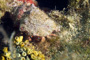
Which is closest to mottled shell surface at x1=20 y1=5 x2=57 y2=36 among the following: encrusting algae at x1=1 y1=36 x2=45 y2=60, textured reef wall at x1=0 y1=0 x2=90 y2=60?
textured reef wall at x1=0 y1=0 x2=90 y2=60

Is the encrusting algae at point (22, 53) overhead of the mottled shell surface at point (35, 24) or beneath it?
beneath

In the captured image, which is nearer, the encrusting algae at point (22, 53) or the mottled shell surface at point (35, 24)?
the encrusting algae at point (22, 53)

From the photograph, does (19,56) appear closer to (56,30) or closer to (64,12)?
(56,30)

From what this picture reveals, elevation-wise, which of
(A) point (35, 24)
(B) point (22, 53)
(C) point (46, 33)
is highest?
(A) point (35, 24)

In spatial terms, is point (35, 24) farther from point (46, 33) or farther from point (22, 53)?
point (22, 53)

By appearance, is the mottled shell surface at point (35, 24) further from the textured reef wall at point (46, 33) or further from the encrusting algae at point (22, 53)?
the encrusting algae at point (22, 53)

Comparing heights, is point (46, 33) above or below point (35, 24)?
below

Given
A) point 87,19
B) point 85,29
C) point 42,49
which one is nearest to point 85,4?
point 87,19

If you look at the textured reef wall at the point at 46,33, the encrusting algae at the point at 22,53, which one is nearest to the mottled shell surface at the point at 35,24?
the textured reef wall at the point at 46,33

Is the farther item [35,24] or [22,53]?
[35,24]

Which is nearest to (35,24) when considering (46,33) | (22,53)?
(46,33)

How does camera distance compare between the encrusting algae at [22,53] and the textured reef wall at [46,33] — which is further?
the textured reef wall at [46,33]
